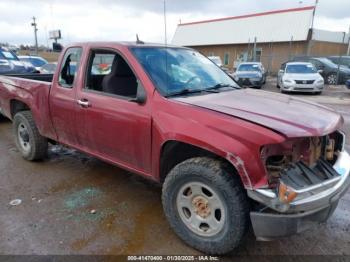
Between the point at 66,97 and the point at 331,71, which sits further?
the point at 331,71

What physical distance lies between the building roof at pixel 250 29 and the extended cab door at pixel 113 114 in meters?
27.4

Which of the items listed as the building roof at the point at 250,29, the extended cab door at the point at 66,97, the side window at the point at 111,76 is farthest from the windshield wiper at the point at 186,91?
the building roof at the point at 250,29

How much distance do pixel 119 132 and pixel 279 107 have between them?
1.62 meters

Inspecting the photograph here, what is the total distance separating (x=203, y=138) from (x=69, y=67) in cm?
250

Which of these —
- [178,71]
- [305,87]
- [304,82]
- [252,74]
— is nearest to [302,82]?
[304,82]

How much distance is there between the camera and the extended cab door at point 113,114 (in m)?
3.11

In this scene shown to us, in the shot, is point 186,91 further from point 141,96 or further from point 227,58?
point 227,58

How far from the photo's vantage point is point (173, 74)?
339 centimetres

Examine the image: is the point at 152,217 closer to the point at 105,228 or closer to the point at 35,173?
the point at 105,228

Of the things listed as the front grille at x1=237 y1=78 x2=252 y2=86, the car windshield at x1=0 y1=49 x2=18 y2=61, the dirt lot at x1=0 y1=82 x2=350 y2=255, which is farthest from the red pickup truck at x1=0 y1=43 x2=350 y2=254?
the car windshield at x1=0 y1=49 x2=18 y2=61

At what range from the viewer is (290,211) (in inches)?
88.8

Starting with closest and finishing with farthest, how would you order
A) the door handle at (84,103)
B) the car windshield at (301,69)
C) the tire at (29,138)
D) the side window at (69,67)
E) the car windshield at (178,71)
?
the car windshield at (178,71), the door handle at (84,103), the side window at (69,67), the tire at (29,138), the car windshield at (301,69)

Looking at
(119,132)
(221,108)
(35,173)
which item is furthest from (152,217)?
(35,173)

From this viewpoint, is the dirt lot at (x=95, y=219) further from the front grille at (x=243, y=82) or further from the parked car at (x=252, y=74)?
the parked car at (x=252, y=74)
